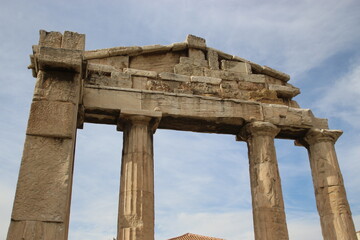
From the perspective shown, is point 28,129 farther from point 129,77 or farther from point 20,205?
point 129,77

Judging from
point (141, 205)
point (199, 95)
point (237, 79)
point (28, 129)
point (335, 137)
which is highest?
point (237, 79)

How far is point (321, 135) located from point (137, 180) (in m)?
6.30

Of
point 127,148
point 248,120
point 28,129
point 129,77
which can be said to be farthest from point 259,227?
point 28,129

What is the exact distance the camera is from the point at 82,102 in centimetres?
1066

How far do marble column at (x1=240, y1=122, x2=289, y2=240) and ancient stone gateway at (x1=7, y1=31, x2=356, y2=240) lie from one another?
3cm

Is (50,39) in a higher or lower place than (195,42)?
lower

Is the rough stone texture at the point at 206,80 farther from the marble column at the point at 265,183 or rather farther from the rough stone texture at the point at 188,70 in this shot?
the marble column at the point at 265,183

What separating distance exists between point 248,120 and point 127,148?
Result: 391 centimetres

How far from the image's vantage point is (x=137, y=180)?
1008 centimetres

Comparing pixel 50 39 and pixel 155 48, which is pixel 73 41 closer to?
pixel 50 39

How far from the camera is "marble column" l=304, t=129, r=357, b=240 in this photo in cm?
1112

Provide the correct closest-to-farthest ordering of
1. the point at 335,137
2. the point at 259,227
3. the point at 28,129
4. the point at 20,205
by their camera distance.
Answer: the point at 20,205 → the point at 28,129 → the point at 259,227 → the point at 335,137

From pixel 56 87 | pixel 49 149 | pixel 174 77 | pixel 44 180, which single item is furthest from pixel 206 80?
pixel 44 180

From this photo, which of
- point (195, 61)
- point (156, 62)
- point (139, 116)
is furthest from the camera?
point (195, 61)
